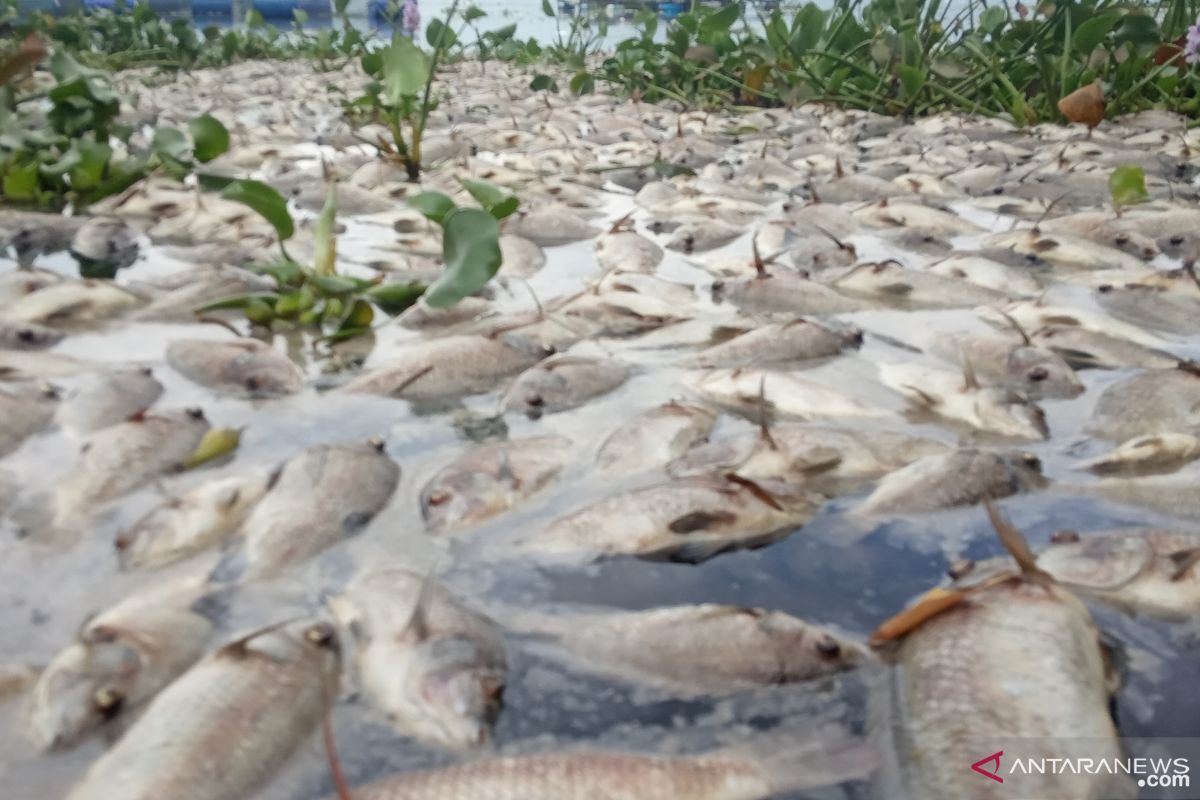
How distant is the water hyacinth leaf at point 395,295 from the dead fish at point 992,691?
7.99ft

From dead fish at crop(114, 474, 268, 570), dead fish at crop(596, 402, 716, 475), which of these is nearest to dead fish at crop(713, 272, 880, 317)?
dead fish at crop(596, 402, 716, 475)

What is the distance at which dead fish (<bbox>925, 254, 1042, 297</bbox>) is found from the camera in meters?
3.98

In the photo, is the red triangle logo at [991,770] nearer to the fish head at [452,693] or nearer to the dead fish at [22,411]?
the fish head at [452,693]

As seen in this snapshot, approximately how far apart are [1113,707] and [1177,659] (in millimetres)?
195

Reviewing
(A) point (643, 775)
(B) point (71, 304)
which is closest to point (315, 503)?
(A) point (643, 775)

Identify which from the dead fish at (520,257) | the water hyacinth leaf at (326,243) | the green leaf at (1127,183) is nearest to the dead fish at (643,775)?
the water hyacinth leaf at (326,243)

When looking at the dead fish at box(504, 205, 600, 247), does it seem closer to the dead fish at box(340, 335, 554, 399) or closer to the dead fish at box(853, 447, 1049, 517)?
the dead fish at box(340, 335, 554, 399)

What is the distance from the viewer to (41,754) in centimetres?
147

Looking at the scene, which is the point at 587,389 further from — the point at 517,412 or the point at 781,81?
the point at 781,81

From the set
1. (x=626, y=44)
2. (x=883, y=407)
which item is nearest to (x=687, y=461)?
(x=883, y=407)

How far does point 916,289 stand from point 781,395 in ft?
4.38

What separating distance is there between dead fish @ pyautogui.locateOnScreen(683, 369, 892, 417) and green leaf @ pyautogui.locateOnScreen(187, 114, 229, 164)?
341 cm

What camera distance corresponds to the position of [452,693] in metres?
1.55

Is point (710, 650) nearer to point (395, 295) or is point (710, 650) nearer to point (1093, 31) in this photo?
point (395, 295)
